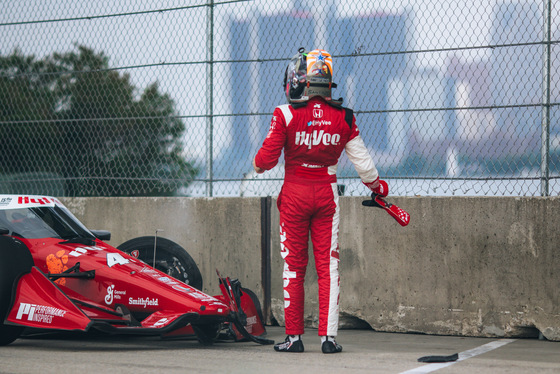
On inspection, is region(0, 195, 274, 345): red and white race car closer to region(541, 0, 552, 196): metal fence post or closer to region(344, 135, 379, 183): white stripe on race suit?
region(344, 135, 379, 183): white stripe on race suit

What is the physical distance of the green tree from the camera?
8.48 meters

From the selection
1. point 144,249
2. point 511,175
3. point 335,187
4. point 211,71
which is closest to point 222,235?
point 144,249

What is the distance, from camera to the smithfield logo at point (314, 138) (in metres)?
5.95

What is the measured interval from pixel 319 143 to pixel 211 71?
2636 millimetres

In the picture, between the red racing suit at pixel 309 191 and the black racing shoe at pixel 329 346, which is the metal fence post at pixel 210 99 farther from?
the black racing shoe at pixel 329 346

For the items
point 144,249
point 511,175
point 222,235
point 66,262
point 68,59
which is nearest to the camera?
point 66,262

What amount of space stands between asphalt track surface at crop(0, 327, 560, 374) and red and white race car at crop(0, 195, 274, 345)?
19 cm

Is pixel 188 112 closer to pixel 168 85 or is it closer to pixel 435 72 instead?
pixel 168 85

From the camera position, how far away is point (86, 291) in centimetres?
630

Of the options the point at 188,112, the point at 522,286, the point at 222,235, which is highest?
the point at 188,112

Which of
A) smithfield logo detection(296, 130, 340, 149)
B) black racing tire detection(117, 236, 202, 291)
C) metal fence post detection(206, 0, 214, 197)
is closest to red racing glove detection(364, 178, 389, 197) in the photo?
smithfield logo detection(296, 130, 340, 149)

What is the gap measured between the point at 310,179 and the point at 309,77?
733mm

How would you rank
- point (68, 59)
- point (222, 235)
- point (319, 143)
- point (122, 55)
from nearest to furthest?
point (319, 143), point (222, 235), point (122, 55), point (68, 59)

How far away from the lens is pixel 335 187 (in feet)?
20.0
